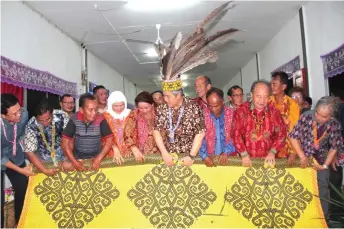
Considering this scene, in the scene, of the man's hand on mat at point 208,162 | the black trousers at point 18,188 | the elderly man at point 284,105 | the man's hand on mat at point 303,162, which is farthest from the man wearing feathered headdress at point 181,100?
the black trousers at point 18,188

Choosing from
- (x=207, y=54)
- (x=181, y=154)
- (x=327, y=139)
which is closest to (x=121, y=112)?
(x=181, y=154)

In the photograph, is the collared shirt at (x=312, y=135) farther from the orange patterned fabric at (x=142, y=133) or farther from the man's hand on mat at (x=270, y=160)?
the orange patterned fabric at (x=142, y=133)

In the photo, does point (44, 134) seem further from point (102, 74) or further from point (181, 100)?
point (102, 74)

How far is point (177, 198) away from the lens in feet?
7.80

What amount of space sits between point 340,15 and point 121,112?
4.10 metres

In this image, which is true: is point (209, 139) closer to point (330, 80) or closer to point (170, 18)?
point (330, 80)

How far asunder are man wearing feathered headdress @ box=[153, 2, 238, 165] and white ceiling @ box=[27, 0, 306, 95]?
3291mm

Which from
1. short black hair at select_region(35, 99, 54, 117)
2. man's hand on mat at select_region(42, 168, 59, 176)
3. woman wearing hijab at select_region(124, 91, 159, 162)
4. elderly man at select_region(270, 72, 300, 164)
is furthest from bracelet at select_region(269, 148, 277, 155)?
short black hair at select_region(35, 99, 54, 117)

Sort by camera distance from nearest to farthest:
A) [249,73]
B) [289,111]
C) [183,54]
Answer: [183,54]
[289,111]
[249,73]

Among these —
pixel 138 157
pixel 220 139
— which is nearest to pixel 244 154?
pixel 220 139

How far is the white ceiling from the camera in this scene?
534cm

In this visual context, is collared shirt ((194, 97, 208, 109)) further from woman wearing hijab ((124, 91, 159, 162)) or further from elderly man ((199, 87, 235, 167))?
woman wearing hijab ((124, 91, 159, 162))

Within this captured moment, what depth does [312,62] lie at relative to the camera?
17.8 ft

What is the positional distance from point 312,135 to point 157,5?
3.88m
